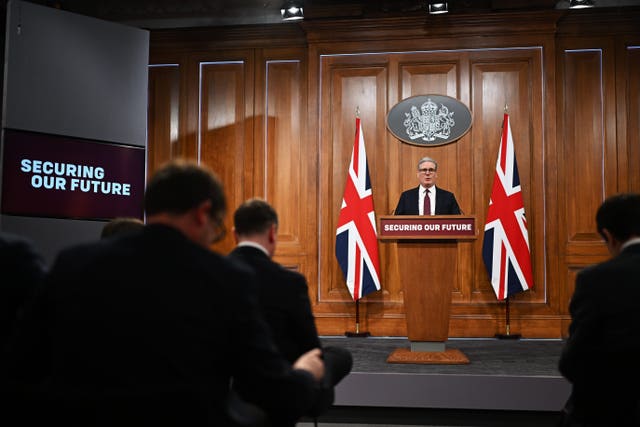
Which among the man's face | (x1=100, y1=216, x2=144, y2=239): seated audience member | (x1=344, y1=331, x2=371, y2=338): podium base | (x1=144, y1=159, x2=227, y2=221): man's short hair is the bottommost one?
(x1=344, y1=331, x2=371, y2=338): podium base

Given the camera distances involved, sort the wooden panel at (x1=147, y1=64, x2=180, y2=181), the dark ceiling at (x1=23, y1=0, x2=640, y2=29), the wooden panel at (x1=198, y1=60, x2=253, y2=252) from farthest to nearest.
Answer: the wooden panel at (x1=147, y1=64, x2=180, y2=181) → the wooden panel at (x1=198, y1=60, x2=253, y2=252) → the dark ceiling at (x1=23, y1=0, x2=640, y2=29)

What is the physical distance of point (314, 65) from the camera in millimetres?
6684

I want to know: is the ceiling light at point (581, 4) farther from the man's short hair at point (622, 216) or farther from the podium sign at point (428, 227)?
the man's short hair at point (622, 216)

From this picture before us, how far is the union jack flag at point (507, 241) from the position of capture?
19.6 feet

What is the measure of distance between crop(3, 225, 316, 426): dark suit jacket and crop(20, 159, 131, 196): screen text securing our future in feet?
9.88

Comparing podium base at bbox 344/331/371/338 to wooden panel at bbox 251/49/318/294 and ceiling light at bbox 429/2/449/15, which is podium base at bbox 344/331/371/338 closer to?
wooden panel at bbox 251/49/318/294

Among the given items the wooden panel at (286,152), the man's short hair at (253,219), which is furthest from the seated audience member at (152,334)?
the wooden panel at (286,152)

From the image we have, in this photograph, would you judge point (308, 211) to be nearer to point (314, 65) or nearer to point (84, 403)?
point (314, 65)

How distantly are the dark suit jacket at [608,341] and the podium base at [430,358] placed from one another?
246 centimetres

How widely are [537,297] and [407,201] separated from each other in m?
1.64

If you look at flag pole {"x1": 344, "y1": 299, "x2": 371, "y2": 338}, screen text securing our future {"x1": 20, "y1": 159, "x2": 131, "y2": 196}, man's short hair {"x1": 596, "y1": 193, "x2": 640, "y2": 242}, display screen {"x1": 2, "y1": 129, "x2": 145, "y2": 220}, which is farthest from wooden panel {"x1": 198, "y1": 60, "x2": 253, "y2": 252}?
man's short hair {"x1": 596, "y1": 193, "x2": 640, "y2": 242}

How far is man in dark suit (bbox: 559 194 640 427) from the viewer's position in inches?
72.1

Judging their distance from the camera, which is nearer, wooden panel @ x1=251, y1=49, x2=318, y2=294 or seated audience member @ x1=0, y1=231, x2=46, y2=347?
seated audience member @ x1=0, y1=231, x2=46, y2=347

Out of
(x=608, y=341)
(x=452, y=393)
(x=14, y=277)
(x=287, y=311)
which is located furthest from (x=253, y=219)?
(x=452, y=393)
